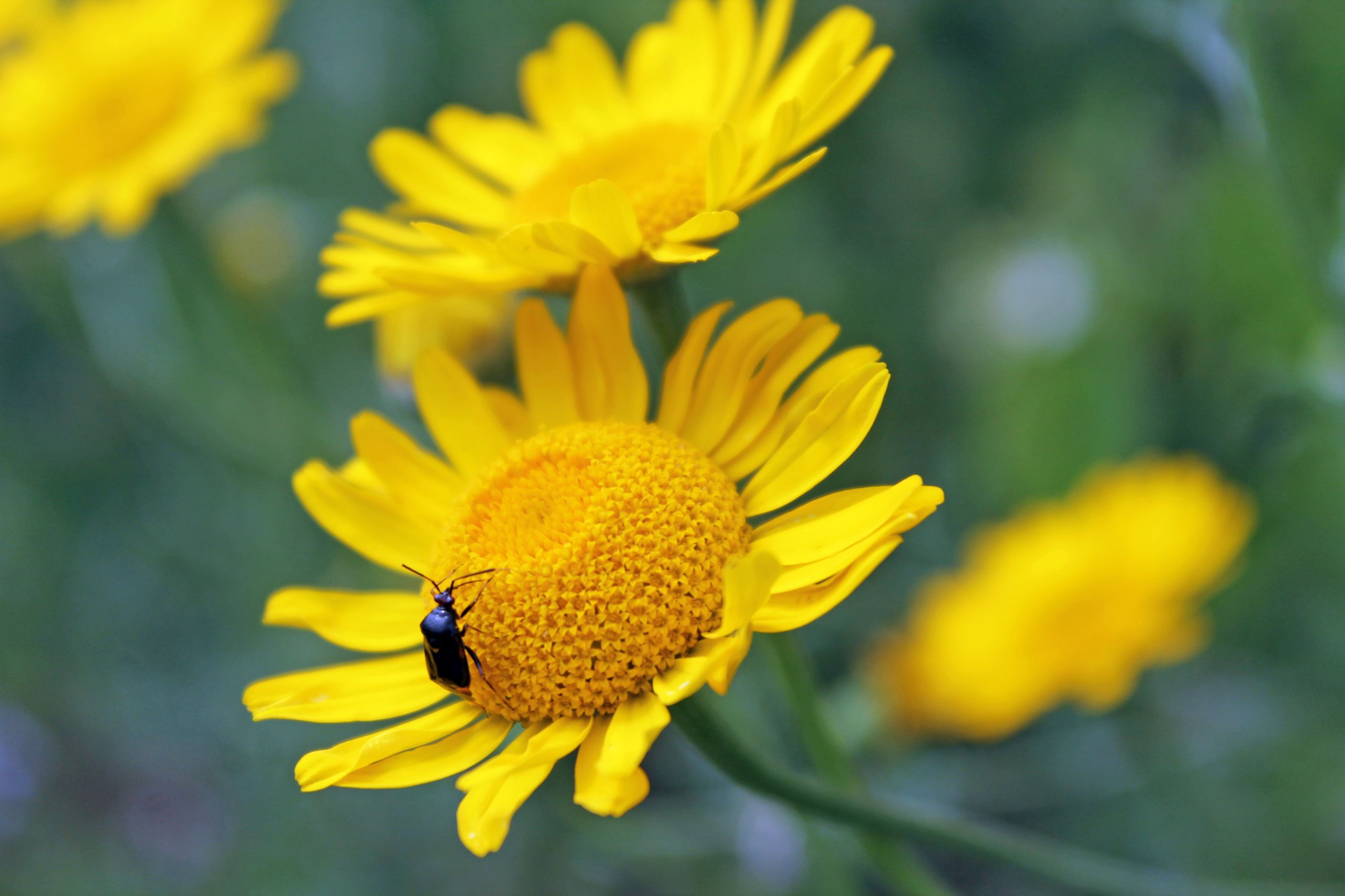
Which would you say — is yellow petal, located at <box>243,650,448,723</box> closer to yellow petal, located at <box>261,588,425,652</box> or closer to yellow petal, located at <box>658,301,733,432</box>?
yellow petal, located at <box>261,588,425,652</box>

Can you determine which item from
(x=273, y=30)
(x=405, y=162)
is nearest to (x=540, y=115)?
(x=405, y=162)

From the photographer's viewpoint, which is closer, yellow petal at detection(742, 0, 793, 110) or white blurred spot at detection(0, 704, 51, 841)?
yellow petal at detection(742, 0, 793, 110)

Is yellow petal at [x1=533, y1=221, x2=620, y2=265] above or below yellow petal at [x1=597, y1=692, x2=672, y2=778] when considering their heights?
above

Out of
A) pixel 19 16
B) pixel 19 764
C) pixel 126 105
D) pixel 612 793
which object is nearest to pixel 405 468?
pixel 612 793

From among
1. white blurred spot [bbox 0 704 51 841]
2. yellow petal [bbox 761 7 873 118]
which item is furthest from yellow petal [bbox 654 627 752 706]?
white blurred spot [bbox 0 704 51 841]

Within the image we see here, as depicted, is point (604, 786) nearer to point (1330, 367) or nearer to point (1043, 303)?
point (1330, 367)

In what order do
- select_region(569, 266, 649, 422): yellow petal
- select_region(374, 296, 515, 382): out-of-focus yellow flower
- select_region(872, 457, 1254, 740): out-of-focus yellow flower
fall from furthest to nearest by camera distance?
1. select_region(872, 457, 1254, 740): out-of-focus yellow flower
2. select_region(374, 296, 515, 382): out-of-focus yellow flower
3. select_region(569, 266, 649, 422): yellow petal
